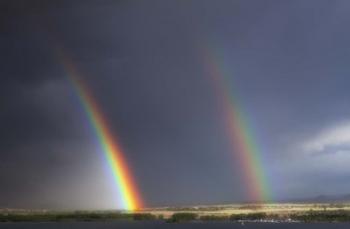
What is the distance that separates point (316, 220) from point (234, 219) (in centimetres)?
3430

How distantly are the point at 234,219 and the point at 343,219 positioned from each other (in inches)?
1866

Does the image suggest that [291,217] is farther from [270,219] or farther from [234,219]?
[234,219]

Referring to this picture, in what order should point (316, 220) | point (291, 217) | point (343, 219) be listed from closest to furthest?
point (343, 219) → point (316, 220) → point (291, 217)

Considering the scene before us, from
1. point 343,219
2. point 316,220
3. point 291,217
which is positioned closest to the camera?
point 343,219

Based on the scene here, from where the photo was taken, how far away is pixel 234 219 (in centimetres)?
19950

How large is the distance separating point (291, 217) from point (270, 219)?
904 cm

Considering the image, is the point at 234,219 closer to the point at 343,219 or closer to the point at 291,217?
the point at 291,217

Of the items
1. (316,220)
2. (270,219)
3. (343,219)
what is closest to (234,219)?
(270,219)

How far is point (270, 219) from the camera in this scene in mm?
196625

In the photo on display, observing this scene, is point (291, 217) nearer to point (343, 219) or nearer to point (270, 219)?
point (270, 219)

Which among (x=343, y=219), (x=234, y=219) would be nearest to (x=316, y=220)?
(x=343, y=219)

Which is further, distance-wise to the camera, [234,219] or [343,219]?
[234,219]

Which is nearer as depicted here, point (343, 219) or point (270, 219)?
point (343, 219)

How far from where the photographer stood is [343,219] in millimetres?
164875
